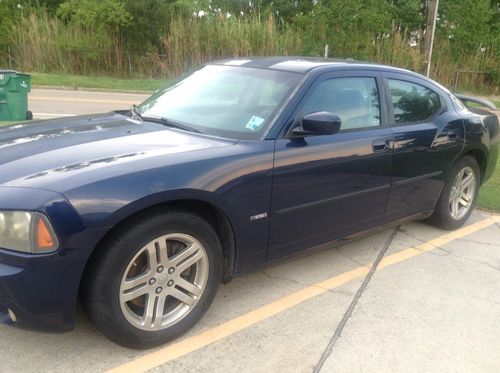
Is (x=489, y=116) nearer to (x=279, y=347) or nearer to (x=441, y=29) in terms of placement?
(x=279, y=347)

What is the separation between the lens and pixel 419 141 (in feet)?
13.4

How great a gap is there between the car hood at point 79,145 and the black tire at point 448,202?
8.18 ft

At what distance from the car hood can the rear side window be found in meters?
1.68

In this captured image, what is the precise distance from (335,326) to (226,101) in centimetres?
168

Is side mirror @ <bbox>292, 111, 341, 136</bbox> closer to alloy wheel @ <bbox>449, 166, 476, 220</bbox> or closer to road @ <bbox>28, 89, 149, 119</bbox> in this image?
alloy wheel @ <bbox>449, 166, 476, 220</bbox>

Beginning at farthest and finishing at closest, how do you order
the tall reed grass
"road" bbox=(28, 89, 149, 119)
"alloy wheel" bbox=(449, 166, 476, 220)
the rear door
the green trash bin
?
the tall reed grass → "road" bbox=(28, 89, 149, 119) → the green trash bin → "alloy wheel" bbox=(449, 166, 476, 220) → the rear door

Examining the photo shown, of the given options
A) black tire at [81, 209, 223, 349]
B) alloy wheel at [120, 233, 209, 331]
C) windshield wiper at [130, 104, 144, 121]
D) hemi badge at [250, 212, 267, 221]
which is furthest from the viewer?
windshield wiper at [130, 104, 144, 121]

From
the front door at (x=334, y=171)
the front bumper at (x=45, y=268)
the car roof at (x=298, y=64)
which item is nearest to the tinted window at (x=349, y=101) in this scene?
the front door at (x=334, y=171)

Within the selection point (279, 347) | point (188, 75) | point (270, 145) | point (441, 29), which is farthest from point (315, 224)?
point (441, 29)

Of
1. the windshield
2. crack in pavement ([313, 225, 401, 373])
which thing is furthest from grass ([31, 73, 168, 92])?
crack in pavement ([313, 225, 401, 373])

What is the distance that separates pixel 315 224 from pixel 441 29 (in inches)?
897

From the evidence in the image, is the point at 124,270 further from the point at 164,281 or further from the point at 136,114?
the point at 136,114

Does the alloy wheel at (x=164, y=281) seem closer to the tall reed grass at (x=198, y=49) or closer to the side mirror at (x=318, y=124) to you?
the side mirror at (x=318, y=124)

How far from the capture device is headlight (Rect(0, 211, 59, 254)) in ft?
7.38
